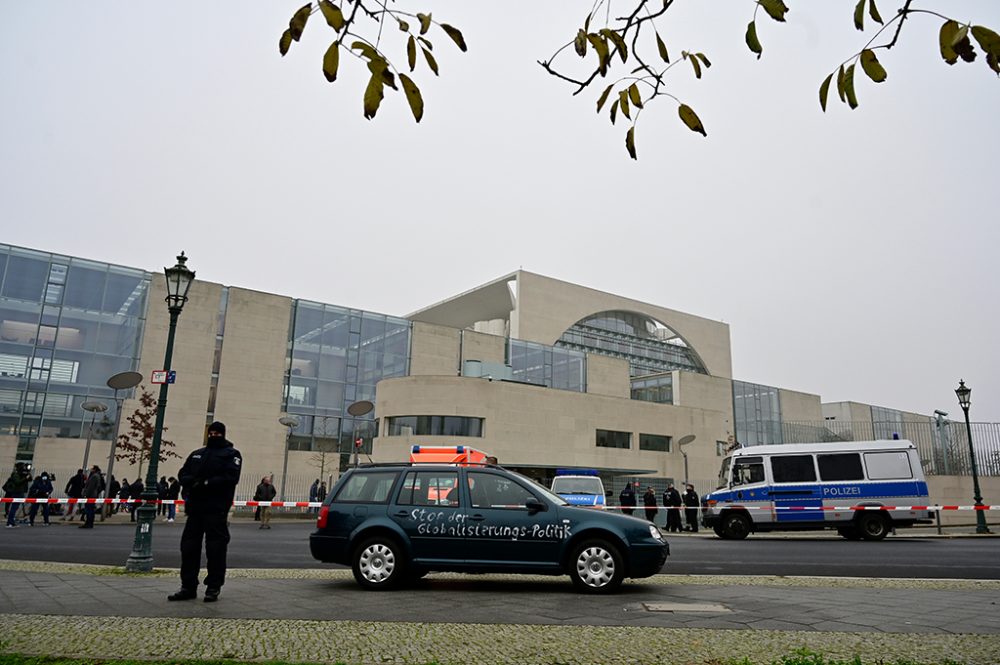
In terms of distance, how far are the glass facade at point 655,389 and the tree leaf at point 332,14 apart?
54932mm

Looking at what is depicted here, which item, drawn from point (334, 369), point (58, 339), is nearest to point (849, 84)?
point (58, 339)

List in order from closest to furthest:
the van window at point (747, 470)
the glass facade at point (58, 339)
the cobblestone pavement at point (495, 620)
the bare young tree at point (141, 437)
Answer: the cobblestone pavement at point (495, 620) → the van window at point (747, 470) → the bare young tree at point (141, 437) → the glass facade at point (58, 339)

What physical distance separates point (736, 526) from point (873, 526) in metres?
3.87

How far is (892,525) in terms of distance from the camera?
20.3 meters

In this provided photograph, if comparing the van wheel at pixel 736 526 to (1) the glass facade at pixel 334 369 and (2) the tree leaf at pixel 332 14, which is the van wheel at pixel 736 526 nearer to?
(2) the tree leaf at pixel 332 14

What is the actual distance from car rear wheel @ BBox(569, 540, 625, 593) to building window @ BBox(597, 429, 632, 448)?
122 ft

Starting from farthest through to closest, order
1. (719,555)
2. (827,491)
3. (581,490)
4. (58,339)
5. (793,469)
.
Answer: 1. (58,339)
2. (581,490)
3. (793,469)
4. (827,491)
5. (719,555)

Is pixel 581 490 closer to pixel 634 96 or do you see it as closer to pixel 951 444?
pixel 634 96

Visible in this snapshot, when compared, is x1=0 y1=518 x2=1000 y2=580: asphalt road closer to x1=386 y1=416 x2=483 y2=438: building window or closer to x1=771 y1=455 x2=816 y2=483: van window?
x1=771 y1=455 x2=816 y2=483: van window

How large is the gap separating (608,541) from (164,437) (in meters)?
33.9

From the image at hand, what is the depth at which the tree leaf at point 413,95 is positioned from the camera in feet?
9.73

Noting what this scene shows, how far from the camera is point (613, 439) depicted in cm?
4569

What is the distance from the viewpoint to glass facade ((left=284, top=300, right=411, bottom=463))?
41.4 m

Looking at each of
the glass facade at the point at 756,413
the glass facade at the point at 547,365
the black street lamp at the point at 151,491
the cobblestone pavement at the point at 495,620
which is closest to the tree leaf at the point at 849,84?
the cobblestone pavement at the point at 495,620
